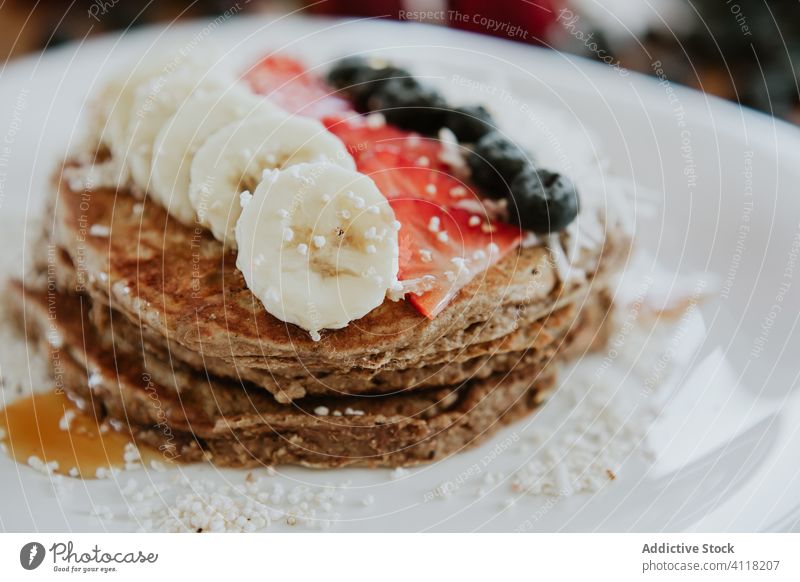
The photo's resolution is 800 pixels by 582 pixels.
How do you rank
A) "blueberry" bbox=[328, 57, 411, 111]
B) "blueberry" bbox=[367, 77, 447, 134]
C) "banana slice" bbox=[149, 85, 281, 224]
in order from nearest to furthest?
"banana slice" bbox=[149, 85, 281, 224] < "blueberry" bbox=[367, 77, 447, 134] < "blueberry" bbox=[328, 57, 411, 111]

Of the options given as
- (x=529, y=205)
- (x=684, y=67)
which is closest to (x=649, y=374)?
(x=529, y=205)

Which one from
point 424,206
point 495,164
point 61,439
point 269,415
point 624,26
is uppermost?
point 624,26

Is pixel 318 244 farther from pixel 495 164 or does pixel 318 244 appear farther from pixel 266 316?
pixel 495 164

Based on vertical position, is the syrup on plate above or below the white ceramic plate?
below

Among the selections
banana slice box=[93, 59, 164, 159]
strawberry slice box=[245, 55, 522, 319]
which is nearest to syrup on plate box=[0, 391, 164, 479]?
banana slice box=[93, 59, 164, 159]

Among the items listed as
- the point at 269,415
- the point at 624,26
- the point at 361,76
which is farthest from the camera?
the point at 624,26

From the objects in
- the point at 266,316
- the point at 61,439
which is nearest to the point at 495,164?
the point at 266,316

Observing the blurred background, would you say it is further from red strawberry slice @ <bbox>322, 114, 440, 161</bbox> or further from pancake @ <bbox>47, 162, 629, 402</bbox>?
pancake @ <bbox>47, 162, 629, 402</bbox>
